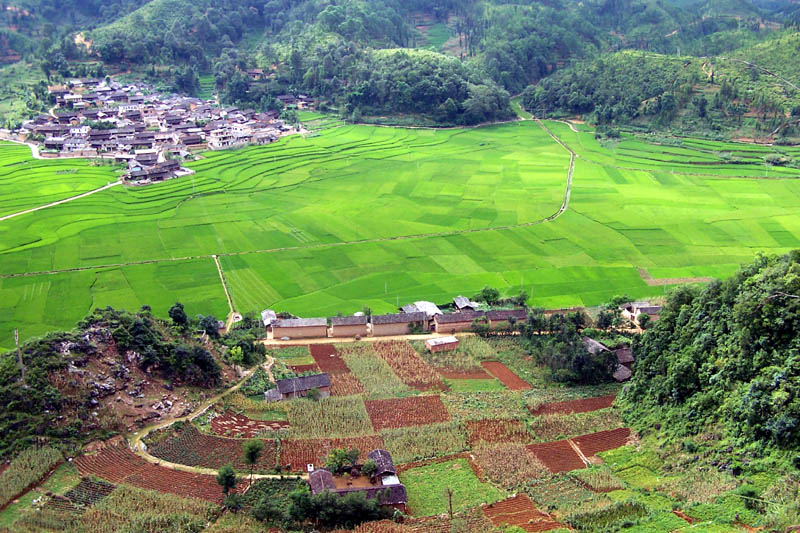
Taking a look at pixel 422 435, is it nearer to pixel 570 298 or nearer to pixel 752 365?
Result: pixel 752 365

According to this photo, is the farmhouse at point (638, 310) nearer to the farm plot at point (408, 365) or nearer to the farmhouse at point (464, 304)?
the farmhouse at point (464, 304)

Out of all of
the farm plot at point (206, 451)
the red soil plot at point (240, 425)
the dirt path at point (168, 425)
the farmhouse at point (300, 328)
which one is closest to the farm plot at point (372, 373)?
the farmhouse at point (300, 328)

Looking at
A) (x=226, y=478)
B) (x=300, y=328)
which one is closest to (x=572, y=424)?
(x=226, y=478)

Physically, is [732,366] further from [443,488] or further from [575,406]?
[443,488]

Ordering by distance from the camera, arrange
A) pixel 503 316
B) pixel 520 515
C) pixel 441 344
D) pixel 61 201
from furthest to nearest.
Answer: pixel 61 201 < pixel 503 316 < pixel 441 344 < pixel 520 515

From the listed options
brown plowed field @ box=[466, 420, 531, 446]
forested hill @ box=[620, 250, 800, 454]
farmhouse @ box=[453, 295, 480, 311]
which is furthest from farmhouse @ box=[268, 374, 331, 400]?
forested hill @ box=[620, 250, 800, 454]

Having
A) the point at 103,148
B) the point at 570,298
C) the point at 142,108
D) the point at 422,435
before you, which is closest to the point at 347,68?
the point at 142,108

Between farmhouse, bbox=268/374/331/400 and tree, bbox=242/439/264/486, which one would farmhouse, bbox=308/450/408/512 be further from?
farmhouse, bbox=268/374/331/400
